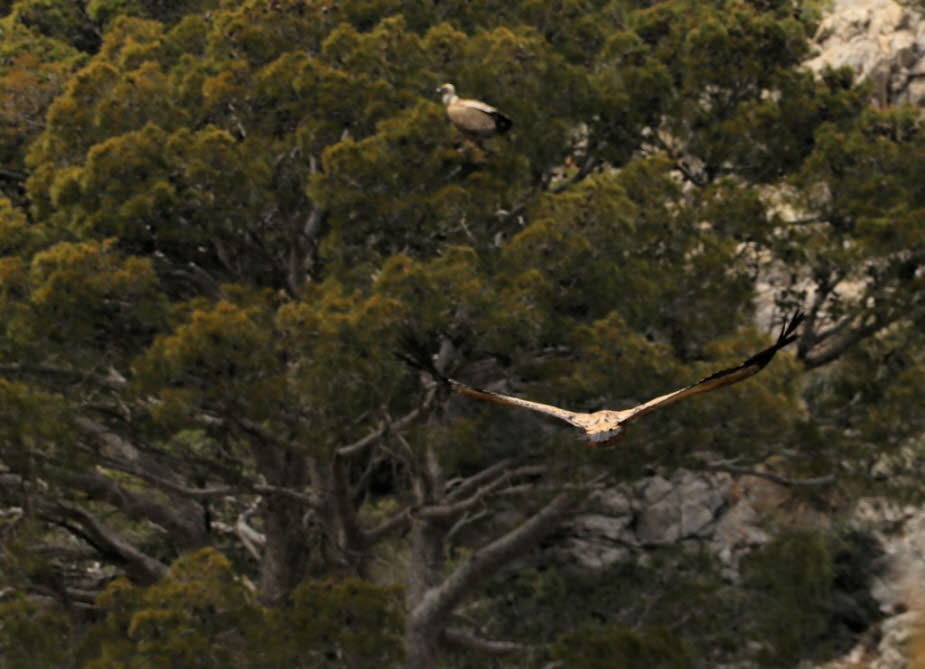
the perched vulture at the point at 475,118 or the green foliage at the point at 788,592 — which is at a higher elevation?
the perched vulture at the point at 475,118

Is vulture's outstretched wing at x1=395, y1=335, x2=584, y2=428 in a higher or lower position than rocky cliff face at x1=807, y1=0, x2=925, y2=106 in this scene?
higher

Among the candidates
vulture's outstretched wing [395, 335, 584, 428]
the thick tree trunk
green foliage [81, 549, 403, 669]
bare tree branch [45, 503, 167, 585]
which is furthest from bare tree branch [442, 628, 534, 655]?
vulture's outstretched wing [395, 335, 584, 428]

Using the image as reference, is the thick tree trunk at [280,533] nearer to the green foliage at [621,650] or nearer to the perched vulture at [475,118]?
the green foliage at [621,650]

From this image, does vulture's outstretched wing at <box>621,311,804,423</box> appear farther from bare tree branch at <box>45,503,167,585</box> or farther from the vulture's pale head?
bare tree branch at <box>45,503,167,585</box>

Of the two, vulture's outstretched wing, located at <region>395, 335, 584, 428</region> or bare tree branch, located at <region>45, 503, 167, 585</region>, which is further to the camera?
bare tree branch, located at <region>45, 503, 167, 585</region>

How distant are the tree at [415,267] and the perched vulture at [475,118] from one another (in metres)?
0.13

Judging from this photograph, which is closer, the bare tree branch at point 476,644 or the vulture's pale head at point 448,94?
the vulture's pale head at point 448,94

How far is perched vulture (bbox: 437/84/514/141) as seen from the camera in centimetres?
1257

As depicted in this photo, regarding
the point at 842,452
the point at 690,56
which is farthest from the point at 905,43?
the point at 842,452

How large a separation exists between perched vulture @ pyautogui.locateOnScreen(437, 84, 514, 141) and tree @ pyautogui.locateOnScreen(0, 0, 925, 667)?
0.44 ft

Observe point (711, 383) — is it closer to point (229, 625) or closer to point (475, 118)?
point (475, 118)

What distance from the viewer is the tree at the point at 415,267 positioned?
12.3 metres

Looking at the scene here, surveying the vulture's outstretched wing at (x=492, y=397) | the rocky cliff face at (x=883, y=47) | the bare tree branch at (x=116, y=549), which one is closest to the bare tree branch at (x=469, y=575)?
the bare tree branch at (x=116, y=549)

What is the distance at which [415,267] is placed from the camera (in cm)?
1195
